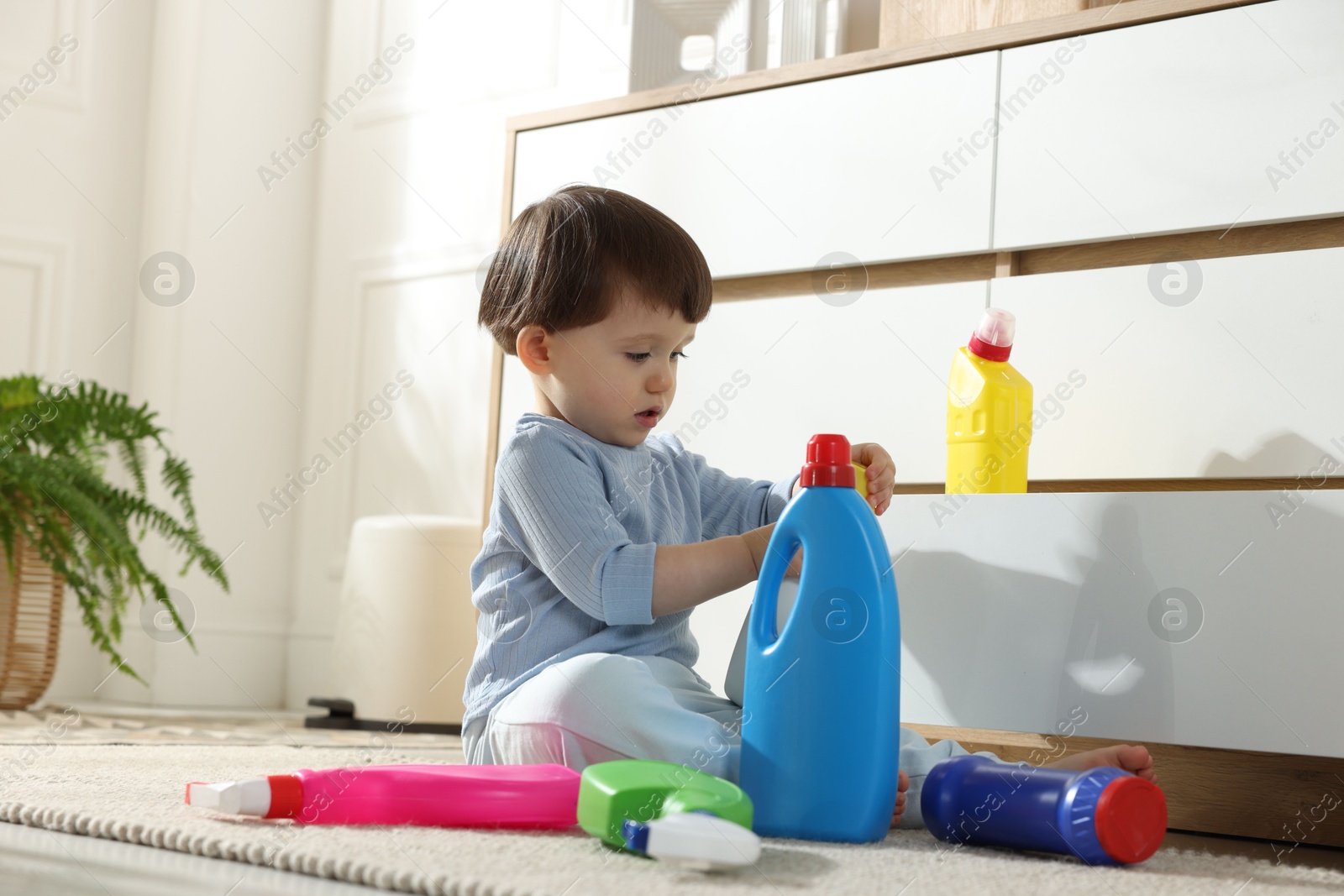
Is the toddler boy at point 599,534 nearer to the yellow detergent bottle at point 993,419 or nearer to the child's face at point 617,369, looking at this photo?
the child's face at point 617,369

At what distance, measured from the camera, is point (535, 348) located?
1.12 meters

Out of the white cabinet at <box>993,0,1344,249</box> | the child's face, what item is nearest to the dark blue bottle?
the child's face

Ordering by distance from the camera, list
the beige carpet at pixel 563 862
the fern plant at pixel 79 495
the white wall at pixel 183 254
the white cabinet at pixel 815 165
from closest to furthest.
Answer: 1. the beige carpet at pixel 563 862
2. the white cabinet at pixel 815 165
3. the fern plant at pixel 79 495
4. the white wall at pixel 183 254

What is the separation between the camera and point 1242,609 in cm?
102

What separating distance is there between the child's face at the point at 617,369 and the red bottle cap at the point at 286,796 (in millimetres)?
410

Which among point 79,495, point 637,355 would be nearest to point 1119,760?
point 637,355

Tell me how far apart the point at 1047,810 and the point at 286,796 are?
49cm

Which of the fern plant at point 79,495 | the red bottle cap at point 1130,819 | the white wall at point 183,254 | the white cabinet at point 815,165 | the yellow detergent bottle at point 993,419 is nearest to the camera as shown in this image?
the red bottle cap at point 1130,819

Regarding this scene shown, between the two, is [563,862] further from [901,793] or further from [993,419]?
[993,419]

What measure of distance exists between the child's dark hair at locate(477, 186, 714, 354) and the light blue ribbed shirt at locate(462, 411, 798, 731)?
101mm

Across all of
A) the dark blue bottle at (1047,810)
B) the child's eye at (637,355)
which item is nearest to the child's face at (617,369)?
the child's eye at (637,355)

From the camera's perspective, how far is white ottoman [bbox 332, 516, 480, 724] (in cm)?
201

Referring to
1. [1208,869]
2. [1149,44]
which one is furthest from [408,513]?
[1208,869]

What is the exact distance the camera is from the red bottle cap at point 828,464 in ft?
2.84
